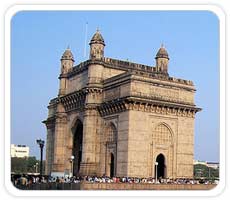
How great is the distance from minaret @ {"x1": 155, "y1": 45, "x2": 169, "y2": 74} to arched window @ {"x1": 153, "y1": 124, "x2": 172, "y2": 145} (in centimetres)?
747

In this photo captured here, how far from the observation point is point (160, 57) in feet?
134

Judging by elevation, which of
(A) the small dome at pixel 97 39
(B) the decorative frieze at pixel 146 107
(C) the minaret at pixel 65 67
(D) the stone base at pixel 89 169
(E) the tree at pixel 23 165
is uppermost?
(A) the small dome at pixel 97 39

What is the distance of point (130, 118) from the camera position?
105 feet

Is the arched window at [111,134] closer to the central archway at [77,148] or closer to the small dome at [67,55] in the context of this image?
the central archway at [77,148]

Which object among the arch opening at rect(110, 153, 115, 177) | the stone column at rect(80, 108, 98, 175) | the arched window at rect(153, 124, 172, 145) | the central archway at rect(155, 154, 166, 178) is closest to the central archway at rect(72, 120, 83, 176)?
the stone column at rect(80, 108, 98, 175)

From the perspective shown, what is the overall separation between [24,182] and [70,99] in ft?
49.8

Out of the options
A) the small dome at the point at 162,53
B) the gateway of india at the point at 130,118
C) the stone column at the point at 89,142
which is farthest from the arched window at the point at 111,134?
the small dome at the point at 162,53

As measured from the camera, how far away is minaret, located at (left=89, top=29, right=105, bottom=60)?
36.5m

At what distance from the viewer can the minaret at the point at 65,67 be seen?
1644 inches

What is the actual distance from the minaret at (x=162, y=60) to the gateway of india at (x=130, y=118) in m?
0.40
